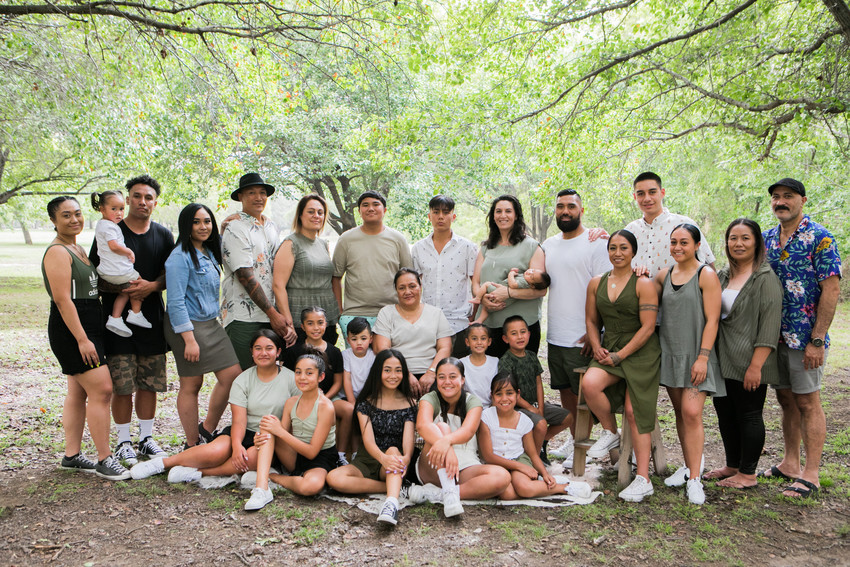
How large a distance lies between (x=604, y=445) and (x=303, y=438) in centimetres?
229

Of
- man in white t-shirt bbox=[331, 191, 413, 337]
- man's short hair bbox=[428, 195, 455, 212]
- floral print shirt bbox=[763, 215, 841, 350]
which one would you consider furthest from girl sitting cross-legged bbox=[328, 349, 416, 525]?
floral print shirt bbox=[763, 215, 841, 350]

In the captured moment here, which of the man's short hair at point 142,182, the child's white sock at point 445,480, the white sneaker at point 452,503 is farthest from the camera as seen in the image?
the man's short hair at point 142,182

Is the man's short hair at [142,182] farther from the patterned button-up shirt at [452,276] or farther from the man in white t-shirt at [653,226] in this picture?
the man in white t-shirt at [653,226]

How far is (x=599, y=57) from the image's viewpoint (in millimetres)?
7730

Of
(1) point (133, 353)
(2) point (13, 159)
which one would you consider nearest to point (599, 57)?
(1) point (133, 353)

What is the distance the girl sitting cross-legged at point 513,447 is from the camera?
3.88 meters

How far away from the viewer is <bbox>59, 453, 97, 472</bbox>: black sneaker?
4.25m

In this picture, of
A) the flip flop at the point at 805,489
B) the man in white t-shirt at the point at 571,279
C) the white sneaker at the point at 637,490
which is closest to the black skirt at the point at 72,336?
the man in white t-shirt at the point at 571,279

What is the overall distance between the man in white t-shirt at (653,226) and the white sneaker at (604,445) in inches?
50.6

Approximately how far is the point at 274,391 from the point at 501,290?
187 centimetres

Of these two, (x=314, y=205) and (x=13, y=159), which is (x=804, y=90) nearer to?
(x=314, y=205)

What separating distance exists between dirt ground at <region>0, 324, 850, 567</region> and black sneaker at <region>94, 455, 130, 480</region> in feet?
0.19

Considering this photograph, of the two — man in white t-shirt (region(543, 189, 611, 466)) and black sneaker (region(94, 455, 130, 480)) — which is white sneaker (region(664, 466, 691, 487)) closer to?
man in white t-shirt (region(543, 189, 611, 466))

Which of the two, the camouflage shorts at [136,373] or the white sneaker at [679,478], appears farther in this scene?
the camouflage shorts at [136,373]
